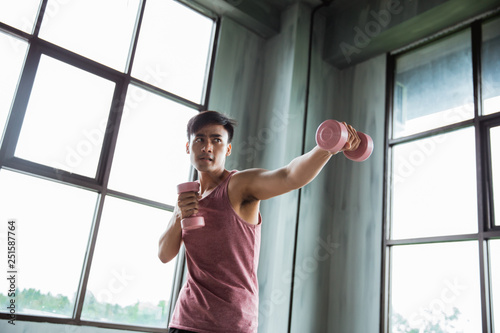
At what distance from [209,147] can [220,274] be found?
1.64 ft

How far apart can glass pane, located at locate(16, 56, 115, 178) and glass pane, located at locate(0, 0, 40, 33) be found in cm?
23

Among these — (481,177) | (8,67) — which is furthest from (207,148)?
(481,177)

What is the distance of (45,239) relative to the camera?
9.11ft

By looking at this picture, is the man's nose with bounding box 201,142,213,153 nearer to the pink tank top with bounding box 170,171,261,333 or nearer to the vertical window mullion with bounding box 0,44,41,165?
the pink tank top with bounding box 170,171,261,333

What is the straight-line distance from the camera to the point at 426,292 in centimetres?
308

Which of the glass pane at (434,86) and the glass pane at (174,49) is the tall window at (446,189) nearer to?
the glass pane at (434,86)

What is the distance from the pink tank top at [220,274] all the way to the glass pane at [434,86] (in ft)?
7.51

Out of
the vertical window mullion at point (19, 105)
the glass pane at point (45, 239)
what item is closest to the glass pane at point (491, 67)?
the glass pane at point (45, 239)

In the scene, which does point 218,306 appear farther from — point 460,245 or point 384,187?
point 384,187

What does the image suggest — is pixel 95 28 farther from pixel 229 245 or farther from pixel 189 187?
pixel 229 245

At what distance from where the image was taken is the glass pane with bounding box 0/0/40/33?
2.85 metres

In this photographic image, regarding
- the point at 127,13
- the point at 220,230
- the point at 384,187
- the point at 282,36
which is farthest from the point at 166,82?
the point at 220,230

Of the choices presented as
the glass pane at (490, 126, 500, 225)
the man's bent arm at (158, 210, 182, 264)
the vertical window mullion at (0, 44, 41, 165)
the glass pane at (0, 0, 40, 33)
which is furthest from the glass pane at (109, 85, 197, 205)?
the glass pane at (490, 126, 500, 225)

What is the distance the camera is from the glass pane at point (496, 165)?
287 centimetres
